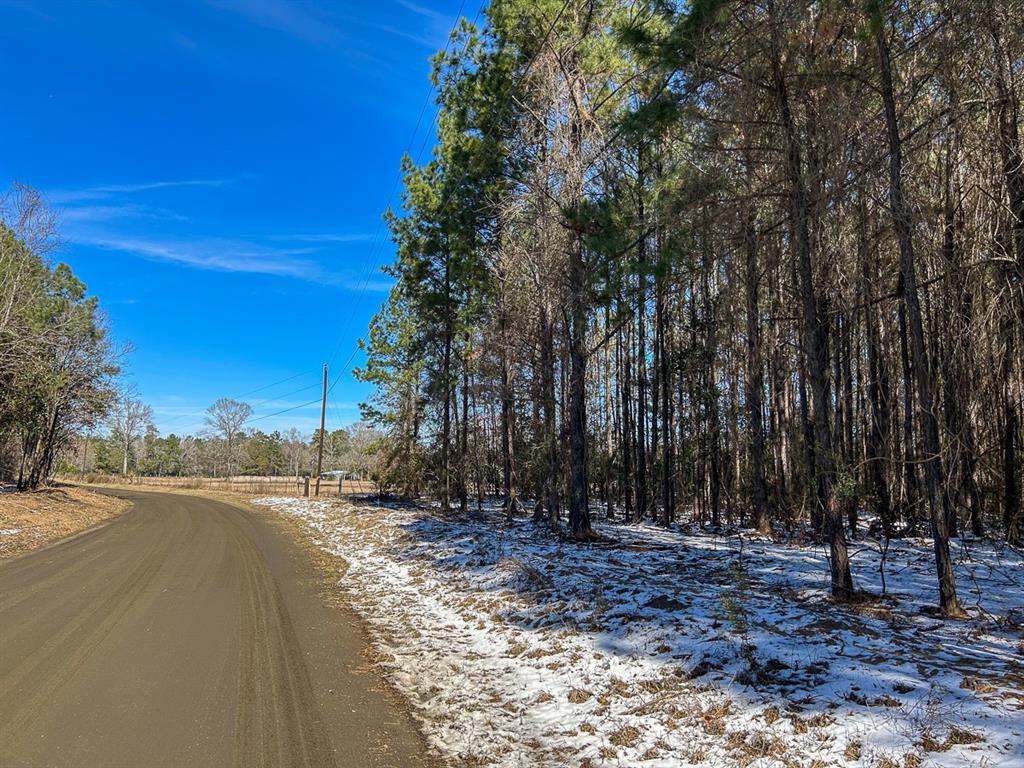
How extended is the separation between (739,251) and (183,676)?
25.8ft

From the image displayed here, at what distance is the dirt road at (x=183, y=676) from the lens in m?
3.74

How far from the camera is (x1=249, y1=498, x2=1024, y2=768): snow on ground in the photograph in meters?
3.56

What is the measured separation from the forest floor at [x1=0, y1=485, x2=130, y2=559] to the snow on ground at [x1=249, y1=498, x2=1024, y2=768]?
8880mm

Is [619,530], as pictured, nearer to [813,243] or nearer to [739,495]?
[739,495]

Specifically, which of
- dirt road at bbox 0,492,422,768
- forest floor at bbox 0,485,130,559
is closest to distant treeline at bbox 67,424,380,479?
forest floor at bbox 0,485,130,559

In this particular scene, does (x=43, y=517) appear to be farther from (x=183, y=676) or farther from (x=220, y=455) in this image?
(x=220, y=455)

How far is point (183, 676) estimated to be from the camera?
4.98 meters

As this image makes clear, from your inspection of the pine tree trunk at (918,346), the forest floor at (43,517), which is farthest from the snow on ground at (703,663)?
the forest floor at (43,517)

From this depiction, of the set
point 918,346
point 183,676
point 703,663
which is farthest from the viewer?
point 918,346

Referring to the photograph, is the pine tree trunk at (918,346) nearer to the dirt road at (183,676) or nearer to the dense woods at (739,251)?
the dense woods at (739,251)

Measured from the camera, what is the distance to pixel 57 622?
6.58 m

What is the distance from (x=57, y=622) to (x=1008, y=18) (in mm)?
11919

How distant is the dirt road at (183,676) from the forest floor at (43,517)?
3.73m

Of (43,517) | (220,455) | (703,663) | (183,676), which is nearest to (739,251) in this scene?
(703,663)
